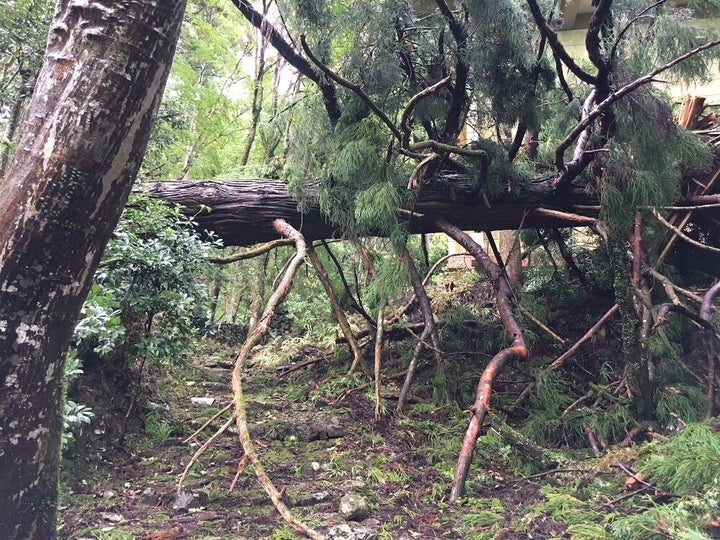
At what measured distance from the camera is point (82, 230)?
1.49m

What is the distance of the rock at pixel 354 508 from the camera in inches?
94.4

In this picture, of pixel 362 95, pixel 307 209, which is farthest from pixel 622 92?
pixel 307 209

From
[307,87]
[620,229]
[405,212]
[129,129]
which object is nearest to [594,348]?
[620,229]

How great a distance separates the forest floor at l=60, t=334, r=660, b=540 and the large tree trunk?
1080 millimetres

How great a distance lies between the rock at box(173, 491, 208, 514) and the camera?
2.49 metres

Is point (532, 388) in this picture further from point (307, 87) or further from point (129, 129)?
point (129, 129)

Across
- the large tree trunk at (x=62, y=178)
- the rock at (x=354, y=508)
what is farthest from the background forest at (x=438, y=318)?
the large tree trunk at (x=62, y=178)

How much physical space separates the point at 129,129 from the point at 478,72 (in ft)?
9.37

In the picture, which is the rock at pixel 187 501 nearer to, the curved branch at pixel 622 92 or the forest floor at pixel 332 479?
the forest floor at pixel 332 479

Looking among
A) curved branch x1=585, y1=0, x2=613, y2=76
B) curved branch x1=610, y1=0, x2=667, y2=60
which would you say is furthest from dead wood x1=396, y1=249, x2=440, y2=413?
curved branch x1=610, y1=0, x2=667, y2=60

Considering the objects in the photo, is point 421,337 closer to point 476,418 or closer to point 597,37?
point 476,418

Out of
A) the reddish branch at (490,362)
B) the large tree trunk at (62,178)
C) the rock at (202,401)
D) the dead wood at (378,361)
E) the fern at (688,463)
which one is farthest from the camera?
the rock at (202,401)

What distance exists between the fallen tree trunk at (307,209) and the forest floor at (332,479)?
5.14ft

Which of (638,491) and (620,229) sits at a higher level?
(620,229)
